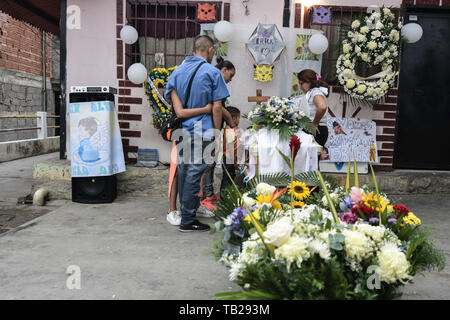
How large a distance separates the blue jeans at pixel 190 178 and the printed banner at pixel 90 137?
1.63 metres

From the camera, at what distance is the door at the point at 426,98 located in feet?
21.1

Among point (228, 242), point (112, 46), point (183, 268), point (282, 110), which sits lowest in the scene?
point (183, 268)

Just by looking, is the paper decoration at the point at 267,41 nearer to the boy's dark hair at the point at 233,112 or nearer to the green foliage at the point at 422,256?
the boy's dark hair at the point at 233,112

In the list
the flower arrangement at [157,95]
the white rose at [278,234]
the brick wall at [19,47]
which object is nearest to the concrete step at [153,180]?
the flower arrangement at [157,95]

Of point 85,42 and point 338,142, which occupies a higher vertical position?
point 85,42

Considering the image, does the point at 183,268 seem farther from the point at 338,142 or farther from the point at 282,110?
the point at 338,142

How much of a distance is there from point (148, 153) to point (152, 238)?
230 centimetres

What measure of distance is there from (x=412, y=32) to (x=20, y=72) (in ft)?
35.8

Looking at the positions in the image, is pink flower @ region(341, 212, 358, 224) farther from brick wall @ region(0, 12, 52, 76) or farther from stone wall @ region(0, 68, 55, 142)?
stone wall @ region(0, 68, 55, 142)

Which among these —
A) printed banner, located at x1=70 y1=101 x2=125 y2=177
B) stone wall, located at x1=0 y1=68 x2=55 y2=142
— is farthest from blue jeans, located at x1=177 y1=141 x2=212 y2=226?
stone wall, located at x1=0 y1=68 x2=55 y2=142

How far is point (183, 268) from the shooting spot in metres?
3.40

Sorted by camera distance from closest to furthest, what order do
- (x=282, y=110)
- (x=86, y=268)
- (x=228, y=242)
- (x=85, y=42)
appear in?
(x=228, y=242) → (x=86, y=268) → (x=282, y=110) → (x=85, y=42)

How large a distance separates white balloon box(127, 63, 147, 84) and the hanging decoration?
1564 millimetres
